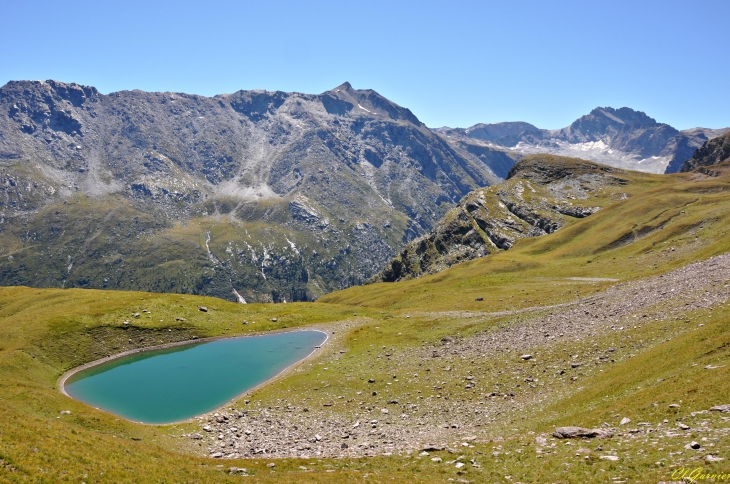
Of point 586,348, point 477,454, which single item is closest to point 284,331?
point 586,348

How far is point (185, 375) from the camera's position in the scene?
217ft

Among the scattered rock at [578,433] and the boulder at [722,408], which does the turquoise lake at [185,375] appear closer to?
the scattered rock at [578,433]

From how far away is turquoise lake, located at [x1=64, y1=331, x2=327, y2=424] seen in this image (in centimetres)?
5444

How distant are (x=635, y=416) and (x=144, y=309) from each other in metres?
83.7

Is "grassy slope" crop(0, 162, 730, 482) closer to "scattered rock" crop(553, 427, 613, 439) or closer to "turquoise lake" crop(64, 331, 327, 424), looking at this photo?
"scattered rock" crop(553, 427, 613, 439)

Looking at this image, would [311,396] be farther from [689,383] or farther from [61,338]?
[61,338]

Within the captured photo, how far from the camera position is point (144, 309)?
285ft

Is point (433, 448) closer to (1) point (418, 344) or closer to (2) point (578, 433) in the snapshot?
(2) point (578, 433)

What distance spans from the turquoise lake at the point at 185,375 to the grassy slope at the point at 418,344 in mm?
5018

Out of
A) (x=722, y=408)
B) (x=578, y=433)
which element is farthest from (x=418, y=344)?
(x=722, y=408)

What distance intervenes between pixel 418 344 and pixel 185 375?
34.2 meters

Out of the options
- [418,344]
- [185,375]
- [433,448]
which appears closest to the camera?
[433,448]

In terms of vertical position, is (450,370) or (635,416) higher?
(635,416)

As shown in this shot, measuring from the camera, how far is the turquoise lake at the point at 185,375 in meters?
54.4
